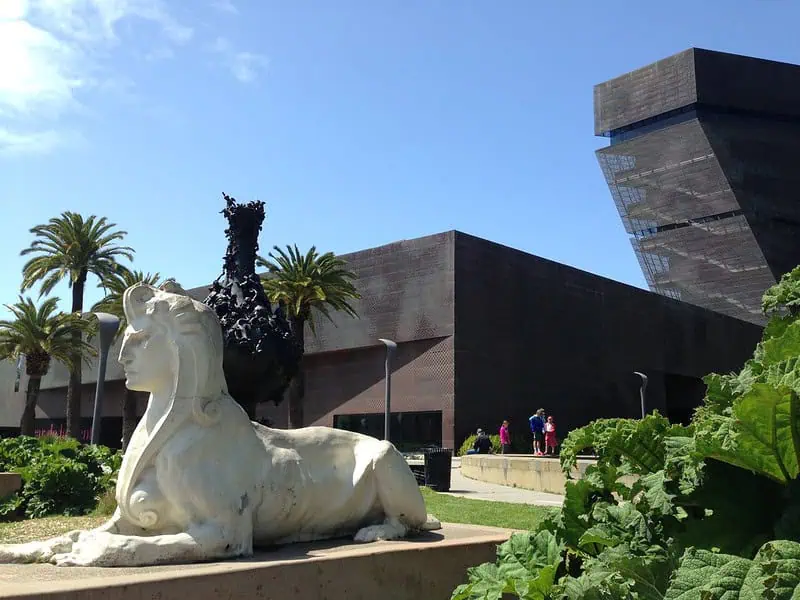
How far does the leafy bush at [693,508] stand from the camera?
242 centimetres

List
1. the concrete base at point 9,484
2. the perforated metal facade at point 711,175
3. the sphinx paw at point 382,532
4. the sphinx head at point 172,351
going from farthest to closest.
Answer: the perforated metal facade at point 711,175
the concrete base at point 9,484
the sphinx paw at point 382,532
the sphinx head at point 172,351

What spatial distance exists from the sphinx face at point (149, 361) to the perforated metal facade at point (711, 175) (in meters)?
64.4

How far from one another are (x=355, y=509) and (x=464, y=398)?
2889 cm

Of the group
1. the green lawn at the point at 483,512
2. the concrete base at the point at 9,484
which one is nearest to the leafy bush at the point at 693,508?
the green lawn at the point at 483,512

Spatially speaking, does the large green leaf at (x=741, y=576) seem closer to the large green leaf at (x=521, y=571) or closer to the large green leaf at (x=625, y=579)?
the large green leaf at (x=625, y=579)

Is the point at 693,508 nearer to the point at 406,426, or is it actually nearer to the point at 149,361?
the point at 149,361

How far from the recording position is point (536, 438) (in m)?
26.1

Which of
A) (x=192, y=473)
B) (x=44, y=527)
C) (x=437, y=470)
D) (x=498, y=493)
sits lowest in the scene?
(x=498, y=493)

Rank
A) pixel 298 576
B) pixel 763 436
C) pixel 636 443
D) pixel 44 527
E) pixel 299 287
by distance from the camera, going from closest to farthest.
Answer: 1. pixel 763 436
2. pixel 636 443
3. pixel 298 576
4. pixel 44 527
5. pixel 299 287

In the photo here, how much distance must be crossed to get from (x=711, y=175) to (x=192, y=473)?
67309 millimetres

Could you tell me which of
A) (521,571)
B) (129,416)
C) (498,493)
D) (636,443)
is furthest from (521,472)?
(129,416)

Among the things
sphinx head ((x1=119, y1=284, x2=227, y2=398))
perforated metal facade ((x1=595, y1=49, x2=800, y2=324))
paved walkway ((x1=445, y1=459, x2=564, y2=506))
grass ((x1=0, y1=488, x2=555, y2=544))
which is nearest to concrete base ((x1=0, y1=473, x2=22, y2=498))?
grass ((x1=0, y1=488, x2=555, y2=544))

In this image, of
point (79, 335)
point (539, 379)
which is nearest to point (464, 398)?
point (539, 379)

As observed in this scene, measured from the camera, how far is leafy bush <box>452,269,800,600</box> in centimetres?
242
